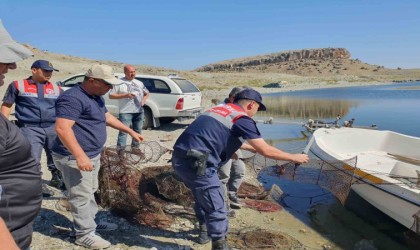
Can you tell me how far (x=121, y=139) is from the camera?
7441 millimetres

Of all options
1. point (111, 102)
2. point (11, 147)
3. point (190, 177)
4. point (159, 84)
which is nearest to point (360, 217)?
point (190, 177)

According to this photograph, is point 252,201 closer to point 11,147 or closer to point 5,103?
point 5,103

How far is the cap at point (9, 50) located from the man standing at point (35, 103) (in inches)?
138

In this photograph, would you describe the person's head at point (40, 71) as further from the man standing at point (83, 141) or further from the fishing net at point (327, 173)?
the fishing net at point (327, 173)

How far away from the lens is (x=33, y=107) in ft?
16.3

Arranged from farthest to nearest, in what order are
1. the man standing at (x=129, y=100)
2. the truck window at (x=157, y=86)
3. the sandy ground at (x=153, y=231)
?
the truck window at (x=157, y=86), the man standing at (x=129, y=100), the sandy ground at (x=153, y=231)

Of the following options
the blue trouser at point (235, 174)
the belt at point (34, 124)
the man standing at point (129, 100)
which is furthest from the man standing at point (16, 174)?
the man standing at point (129, 100)

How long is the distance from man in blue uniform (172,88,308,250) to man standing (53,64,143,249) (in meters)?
0.91

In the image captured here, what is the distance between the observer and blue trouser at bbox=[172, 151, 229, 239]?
3736mm

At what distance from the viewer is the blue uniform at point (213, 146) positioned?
364cm

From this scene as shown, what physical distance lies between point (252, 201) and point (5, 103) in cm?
404

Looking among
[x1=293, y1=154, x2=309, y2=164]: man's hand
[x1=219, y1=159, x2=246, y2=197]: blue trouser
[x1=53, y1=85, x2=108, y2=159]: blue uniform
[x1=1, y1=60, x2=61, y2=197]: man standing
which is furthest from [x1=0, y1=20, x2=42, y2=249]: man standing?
[x1=219, y1=159, x2=246, y2=197]: blue trouser

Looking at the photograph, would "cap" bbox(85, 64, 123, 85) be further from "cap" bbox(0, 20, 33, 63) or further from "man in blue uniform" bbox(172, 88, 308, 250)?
"cap" bbox(0, 20, 33, 63)

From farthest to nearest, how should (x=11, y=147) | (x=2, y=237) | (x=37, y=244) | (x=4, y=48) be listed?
(x=37, y=244) < (x=11, y=147) < (x=4, y=48) < (x=2, y=237)
